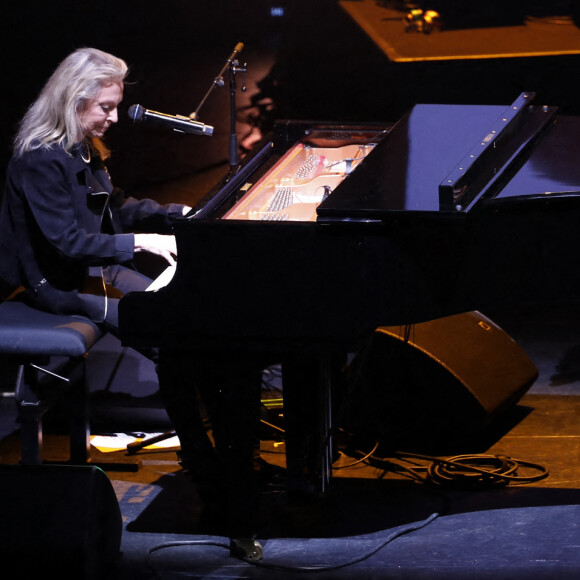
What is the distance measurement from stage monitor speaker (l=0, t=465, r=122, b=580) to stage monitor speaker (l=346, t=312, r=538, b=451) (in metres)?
1.26

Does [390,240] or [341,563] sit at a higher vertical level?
[390,240]

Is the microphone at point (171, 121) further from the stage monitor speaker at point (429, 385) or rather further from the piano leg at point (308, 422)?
the stage monitor speaker at point (429, 385)

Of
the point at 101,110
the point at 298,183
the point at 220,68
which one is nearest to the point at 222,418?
the point at 298,183

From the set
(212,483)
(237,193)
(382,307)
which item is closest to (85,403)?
(212,483)

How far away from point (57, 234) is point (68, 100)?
1.46 ft

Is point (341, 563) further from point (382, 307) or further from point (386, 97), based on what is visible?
point (386, 97)

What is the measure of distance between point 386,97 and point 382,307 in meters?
2.19

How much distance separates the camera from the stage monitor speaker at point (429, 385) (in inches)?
138

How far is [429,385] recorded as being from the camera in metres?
3.52

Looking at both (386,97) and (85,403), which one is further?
(386,97)

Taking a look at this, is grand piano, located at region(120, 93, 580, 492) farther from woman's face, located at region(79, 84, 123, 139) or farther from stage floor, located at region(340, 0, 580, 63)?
stage floor, located at region(340, 0, 580, 63)

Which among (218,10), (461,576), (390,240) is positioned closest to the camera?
(390,240)

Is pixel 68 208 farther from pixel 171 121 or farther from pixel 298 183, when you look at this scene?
pixel 298 183

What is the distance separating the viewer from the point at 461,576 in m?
2.69
